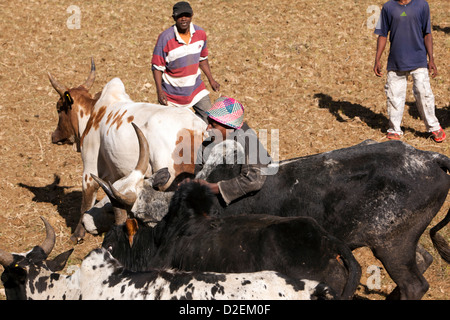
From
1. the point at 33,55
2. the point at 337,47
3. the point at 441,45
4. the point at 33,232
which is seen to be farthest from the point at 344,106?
the point at 33,55

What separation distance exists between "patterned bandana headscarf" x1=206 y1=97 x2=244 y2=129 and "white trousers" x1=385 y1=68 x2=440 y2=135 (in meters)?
4.53

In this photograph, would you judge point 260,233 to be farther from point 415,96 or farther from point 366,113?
point 366,113

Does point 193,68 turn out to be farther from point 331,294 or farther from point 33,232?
point 331,294

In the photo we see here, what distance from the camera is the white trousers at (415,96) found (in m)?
8.88

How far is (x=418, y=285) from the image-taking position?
4723 mm

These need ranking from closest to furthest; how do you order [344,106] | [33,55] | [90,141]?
[90,141]
[344,106]
[33,55]

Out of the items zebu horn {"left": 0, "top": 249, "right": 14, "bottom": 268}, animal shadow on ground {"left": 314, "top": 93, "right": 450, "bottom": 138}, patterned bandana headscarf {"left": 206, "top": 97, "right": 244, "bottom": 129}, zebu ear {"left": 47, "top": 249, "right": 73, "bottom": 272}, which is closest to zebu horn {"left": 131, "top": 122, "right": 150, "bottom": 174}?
patterned bandana headscarf {"left": 206, "top": 97, "right": 244, "bottom": 129}

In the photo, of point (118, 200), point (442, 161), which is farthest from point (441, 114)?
point (118, 200)

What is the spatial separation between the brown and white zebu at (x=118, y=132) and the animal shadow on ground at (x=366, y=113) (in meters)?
4.30

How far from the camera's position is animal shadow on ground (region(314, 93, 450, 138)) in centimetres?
967

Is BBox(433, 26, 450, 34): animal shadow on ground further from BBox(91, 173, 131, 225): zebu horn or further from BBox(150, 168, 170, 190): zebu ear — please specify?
BBox(91, 173, 131, 225): zebu horn

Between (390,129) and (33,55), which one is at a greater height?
(33,55)

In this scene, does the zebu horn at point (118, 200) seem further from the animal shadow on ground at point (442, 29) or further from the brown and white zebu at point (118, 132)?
the animal shadow on ground at point (442, 29)
